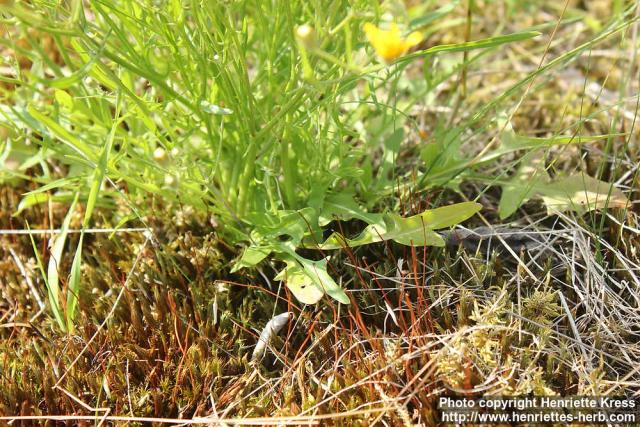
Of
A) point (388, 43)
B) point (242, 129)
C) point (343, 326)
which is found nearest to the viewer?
point (388, 43)

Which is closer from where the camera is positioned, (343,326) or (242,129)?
(343,326)

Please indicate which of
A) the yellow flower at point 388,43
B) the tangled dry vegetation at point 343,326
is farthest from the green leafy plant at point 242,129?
the yellow flower at point 388,43

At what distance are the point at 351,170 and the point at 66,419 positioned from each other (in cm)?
73

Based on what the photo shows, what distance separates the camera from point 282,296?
1.43m

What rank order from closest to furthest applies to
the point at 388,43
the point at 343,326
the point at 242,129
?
the point at 388,43, the point at 343,326, the point at 242,129

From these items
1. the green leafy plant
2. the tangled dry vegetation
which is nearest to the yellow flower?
the green leafy plant

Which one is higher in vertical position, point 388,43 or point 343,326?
point 388,43

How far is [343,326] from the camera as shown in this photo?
127cm

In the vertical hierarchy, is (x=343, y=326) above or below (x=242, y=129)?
below

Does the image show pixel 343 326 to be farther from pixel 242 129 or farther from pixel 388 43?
pixel 388 43

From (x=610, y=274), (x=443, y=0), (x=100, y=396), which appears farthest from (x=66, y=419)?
(x=443, y=0)

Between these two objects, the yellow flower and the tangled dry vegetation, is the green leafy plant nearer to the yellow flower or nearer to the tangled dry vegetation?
the tangled dry vegetation

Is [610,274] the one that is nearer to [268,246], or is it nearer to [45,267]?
[268,246]

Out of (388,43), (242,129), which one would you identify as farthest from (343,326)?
(388,43)
